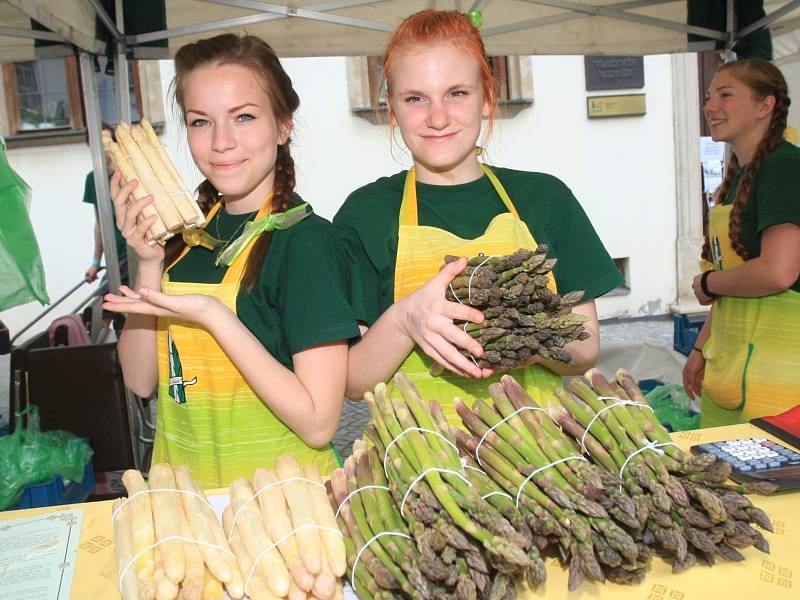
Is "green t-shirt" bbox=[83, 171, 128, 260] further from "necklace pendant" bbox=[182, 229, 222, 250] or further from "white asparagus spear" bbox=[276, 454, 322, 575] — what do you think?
"white asparagus spear" bbox=[276, 454, 322, 575]

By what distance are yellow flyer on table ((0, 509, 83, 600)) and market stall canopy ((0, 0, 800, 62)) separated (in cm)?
313

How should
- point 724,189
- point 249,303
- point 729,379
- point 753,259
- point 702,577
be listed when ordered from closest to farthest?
point 702,577
point 249,303
point 753,259
point 729,379
point 724,189

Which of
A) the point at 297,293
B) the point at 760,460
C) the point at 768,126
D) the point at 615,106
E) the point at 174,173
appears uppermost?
the point at 615,106

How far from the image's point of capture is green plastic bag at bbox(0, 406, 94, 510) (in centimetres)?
344

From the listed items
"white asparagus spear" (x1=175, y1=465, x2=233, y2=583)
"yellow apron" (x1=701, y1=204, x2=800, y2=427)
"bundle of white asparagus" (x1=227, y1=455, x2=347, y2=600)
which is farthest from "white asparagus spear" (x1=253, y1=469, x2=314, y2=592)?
"yellow apron" (x1=701, y1=204, x2=800, y2=427)

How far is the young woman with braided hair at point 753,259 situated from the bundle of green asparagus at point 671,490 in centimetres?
202

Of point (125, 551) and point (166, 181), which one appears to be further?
point (166, 181)

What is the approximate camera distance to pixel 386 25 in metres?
4.69

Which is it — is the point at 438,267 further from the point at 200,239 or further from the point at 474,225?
the point at 200,239

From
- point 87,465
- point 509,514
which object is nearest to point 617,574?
point 509,514

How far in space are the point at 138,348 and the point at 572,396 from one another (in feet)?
4.66

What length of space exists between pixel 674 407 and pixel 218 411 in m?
3.64

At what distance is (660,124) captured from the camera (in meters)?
11.4

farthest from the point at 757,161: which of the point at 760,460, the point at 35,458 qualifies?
the point at 35,458
